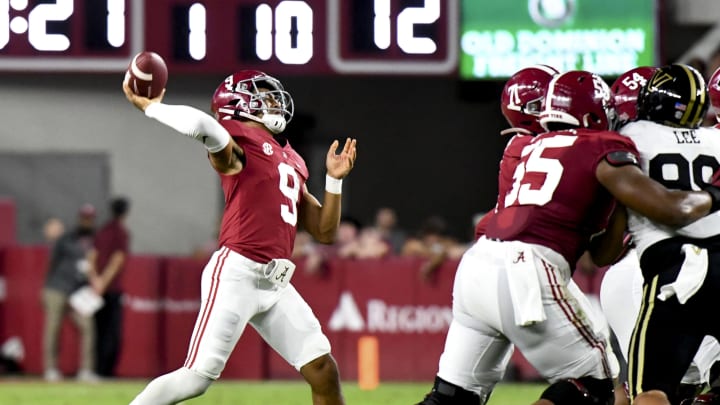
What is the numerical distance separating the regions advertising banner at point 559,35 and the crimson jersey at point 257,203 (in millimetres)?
5470

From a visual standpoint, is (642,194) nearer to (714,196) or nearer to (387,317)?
(714,196)

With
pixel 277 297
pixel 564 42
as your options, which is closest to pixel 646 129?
pixel 277 297

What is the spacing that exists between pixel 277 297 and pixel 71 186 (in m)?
11.7

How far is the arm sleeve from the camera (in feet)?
19.8

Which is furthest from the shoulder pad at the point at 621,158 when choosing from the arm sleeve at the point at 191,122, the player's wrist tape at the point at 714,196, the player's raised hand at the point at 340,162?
the player's raised hand at the point at 340,162

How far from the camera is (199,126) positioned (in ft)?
19.9

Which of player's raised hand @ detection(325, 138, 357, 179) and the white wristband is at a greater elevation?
player's raised hand @ detection(325, 138, 357, 179)

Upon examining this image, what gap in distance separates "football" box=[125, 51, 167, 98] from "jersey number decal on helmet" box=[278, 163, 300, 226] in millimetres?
731

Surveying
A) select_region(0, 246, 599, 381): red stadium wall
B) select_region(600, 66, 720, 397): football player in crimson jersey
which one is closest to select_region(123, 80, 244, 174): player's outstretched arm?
select_region(600, 66, 720, 397): football player in crimson jersey

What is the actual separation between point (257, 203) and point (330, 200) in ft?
1.42

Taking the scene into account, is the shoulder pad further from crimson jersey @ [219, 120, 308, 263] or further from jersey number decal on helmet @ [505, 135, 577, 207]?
crimson jersey @ [219, 120, 308, 263]

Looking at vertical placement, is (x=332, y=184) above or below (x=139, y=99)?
below

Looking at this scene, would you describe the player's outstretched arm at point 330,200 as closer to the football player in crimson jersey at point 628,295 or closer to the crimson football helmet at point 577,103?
the football player in crimson jersey at point 628,295

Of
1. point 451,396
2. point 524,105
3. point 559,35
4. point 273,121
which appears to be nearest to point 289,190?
point 273,121
